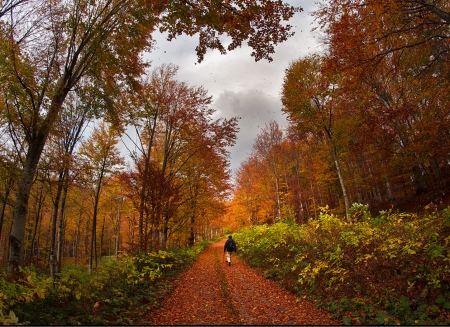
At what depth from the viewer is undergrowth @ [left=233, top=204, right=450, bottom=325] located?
3.98 meters

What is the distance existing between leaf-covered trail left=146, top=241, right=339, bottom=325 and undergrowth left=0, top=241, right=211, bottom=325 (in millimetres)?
593

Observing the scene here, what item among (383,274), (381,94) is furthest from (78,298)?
(381,94)

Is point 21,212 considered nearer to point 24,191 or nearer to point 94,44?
point 24,191

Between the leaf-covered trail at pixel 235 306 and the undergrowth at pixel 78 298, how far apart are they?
59cm

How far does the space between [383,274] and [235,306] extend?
347 cm

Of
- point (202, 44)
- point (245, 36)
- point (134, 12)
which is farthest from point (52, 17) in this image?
point (245, 36)

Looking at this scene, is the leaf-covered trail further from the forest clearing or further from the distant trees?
the distant trees

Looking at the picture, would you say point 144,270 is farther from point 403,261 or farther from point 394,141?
point 394,141

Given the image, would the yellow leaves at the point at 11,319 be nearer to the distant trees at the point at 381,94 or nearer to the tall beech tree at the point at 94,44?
the tall beech tree at the point at 94,44

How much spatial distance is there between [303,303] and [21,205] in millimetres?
7525

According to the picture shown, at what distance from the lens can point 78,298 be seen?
13.9 feet

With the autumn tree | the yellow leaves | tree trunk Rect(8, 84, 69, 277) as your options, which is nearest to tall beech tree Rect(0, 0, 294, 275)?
tree trunk Rect(8, 84, 69, 277)

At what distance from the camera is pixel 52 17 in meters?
7.28

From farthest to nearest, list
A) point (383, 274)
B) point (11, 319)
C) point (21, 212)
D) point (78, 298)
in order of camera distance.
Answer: point (21, 212)
point (383, 274)
point (78, 298)
point (11, 319)
